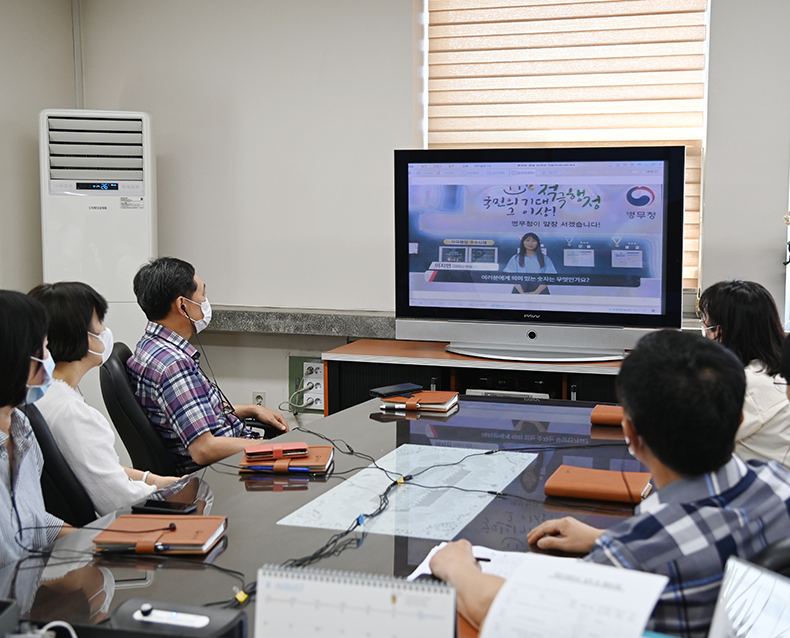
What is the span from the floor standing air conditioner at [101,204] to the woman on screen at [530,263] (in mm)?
1797

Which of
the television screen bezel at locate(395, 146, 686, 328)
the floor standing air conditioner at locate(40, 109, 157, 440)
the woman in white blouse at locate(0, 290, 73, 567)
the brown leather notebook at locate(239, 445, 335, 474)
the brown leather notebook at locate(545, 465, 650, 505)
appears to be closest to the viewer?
the woman in white blouse at locate(0, 290, 73, 567)

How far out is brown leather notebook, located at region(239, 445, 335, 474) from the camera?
1.89 m

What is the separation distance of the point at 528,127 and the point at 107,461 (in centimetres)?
265

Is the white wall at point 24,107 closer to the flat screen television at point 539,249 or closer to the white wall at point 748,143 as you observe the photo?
the flat screen television at point 539,249

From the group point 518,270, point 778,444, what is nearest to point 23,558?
point 778,444

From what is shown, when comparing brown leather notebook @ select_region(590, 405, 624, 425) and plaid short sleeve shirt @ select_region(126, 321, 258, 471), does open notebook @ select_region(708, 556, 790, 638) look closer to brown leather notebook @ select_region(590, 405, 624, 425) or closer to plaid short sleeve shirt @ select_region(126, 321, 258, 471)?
brown leather notebook @ select_region(590, 405, 624, 425)

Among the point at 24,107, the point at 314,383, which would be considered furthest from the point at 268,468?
the point at 24,107

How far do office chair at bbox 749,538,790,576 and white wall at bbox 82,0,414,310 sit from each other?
9.85 ft

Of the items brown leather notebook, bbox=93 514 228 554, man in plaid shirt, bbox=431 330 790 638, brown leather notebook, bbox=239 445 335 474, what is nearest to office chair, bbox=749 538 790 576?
man in plaid shirt, bbox=431 330 790 638

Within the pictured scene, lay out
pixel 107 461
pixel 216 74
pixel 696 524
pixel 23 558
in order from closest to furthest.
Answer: pixel 696 524, pixel 23 558, pixel 107 461, pixel 216 74

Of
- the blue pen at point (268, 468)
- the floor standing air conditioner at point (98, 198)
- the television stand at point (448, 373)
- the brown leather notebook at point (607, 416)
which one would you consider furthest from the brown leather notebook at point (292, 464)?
the floor standing air conditioner at point (98, 198)

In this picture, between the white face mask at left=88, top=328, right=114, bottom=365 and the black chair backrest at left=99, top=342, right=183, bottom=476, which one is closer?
the white face mask at left=88, top=328, right=114, bottom=365

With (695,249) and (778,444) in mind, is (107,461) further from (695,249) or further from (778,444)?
(695,249)

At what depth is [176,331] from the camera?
9.06ft
